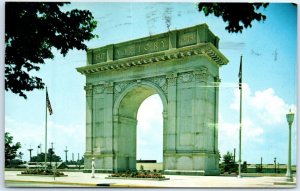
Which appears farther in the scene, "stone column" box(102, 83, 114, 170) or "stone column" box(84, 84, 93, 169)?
"stone column" box(102, 83, 114, 170)

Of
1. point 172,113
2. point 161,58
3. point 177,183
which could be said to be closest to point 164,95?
point 172,113

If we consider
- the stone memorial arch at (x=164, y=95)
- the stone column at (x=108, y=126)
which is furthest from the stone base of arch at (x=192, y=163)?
the stone column at (x=108, y=126)

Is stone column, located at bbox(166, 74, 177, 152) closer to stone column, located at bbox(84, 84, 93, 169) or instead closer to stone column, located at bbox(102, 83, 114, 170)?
stone column, located at bbox(102, 83, 114, 170)

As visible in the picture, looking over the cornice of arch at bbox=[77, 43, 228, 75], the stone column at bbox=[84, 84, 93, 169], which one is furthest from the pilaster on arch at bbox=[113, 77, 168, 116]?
the stone column at bbox=[84, 84, 93, 169]

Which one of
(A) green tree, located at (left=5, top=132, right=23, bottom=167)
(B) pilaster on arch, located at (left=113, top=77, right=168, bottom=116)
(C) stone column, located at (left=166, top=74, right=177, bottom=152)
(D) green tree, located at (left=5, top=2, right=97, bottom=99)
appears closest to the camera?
(D) green tree, located at (left=5, top=2, right=97, bottom=99)

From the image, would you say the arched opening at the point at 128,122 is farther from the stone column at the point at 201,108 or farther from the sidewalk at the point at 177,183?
the sidewalk at the point at 177,183

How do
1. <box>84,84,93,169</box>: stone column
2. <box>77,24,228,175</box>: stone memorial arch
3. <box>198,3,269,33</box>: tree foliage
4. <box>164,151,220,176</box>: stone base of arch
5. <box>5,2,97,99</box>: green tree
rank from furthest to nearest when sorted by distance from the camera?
<box>84,84,93,169</box>: stone column, <box>164,151,220,176</box>: stone base of arch, <box>77,24,228,175</box>: stone memorial arch, <box>5,2,97,99</box>: green tree, <box>198,3,269,33</box>: tree foliage

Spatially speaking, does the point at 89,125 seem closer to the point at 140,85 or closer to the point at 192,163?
the point at 140,85
